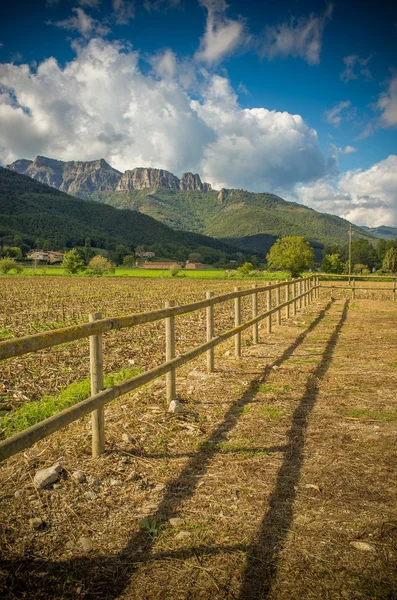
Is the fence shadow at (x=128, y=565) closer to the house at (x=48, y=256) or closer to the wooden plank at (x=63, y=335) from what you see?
the wooden plank at (x=63, y=335)

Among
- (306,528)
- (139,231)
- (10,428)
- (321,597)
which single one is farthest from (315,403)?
(139,231)

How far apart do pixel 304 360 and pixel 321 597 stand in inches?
259

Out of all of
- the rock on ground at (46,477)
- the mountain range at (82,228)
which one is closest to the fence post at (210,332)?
the rock on ground at (46,477)

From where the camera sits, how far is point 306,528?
299 centimetres

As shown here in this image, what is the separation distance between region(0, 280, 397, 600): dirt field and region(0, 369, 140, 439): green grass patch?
0.59m

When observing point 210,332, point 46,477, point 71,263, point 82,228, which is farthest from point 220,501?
point 82,228

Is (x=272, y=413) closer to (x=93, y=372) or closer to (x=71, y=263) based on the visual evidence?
(x=93, y=372)

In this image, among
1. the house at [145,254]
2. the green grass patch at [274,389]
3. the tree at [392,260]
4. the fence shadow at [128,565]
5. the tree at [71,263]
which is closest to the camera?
the fence shadow at [128,565]

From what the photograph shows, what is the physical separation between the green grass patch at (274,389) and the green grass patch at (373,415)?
4.06 ft

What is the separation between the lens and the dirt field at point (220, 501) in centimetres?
248

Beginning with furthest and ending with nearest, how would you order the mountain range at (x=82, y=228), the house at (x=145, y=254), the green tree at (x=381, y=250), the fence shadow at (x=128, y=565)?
the mountain range at (x=82, y=228) → the house at (x=145, y=254) → the green tree at (x=381, y=250) → the fence shadow at (x=128, y=565)

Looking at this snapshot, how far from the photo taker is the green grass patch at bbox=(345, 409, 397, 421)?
208 inches

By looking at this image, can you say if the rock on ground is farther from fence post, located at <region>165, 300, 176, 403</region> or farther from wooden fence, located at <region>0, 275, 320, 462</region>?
fence post, located at <region>165, 300, 176, 403</region>

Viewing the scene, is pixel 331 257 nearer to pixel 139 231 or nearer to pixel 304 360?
pixel 304 360
